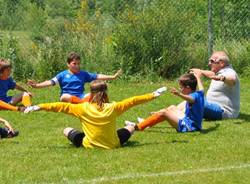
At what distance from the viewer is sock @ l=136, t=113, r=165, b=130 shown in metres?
9.63

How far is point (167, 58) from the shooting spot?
16.3 m

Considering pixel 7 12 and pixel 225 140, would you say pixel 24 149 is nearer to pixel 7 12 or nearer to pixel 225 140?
pixel 225 140

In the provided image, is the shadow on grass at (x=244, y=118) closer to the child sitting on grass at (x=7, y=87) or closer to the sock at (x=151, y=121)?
the sock at (x=151, y=121)

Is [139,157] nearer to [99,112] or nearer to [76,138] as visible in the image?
[99,112]

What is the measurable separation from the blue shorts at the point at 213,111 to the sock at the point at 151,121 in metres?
1.14

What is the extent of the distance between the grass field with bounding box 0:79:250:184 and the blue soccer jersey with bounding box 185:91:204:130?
0.22m

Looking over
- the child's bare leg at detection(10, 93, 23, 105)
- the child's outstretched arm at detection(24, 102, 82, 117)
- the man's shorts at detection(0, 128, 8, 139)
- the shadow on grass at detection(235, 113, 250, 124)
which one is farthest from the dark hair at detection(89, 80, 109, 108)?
the child's bare leg at detection(10, 93, 23, 105)

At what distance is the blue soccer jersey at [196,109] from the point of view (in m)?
9.45

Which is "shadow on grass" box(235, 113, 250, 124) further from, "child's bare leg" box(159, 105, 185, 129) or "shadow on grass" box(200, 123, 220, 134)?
"child's bare leg" box(159, 105, 185, 129)

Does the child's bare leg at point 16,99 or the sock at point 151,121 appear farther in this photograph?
the child's bare leg at point 16,99

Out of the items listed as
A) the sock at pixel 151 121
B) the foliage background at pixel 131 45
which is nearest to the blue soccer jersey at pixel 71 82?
the sock at pixel 151 121

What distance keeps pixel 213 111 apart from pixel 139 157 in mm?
2987

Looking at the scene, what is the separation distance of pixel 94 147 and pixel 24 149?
942mm

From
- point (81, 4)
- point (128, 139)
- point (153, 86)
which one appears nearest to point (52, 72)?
point (153, 86)
